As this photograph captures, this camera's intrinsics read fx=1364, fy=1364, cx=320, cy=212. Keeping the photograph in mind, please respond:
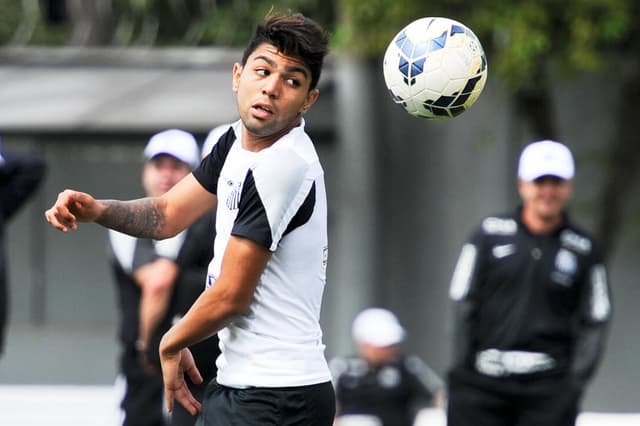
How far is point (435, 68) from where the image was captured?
4738 millimetres

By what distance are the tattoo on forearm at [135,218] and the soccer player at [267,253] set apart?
6 cm

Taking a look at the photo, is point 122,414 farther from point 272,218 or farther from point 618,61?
point 618,61

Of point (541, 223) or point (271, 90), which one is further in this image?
point (541, 223)

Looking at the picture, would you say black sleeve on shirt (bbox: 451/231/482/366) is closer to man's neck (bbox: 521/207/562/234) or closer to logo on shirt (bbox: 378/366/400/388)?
man's neck (bbox: 521/207/562/234)

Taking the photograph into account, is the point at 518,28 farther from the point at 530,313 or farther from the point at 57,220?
the point at 57,220

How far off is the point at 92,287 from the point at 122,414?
600 centimetres

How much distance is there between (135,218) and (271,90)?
72 centimetres

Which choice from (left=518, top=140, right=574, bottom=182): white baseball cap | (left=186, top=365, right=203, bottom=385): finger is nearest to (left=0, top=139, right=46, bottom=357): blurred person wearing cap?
(left=518, top=140, right=574, bottom=182): white baseball cap

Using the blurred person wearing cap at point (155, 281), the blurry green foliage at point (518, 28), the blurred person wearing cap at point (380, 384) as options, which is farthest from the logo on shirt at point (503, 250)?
the blurry green foliage at point (518, 28)

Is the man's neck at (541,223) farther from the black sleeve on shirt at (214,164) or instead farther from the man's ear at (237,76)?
the man's ear at (237,76)

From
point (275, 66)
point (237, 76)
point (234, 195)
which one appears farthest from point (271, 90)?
point (234, 195)

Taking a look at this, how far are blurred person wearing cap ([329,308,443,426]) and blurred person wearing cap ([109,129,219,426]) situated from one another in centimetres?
275

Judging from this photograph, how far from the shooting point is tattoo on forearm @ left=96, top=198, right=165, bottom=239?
452cm

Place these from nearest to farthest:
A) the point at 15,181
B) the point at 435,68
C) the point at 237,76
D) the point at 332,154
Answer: the point at 237,76 < the point at 435,68 < the point at 15,181 < the point at 332,154
